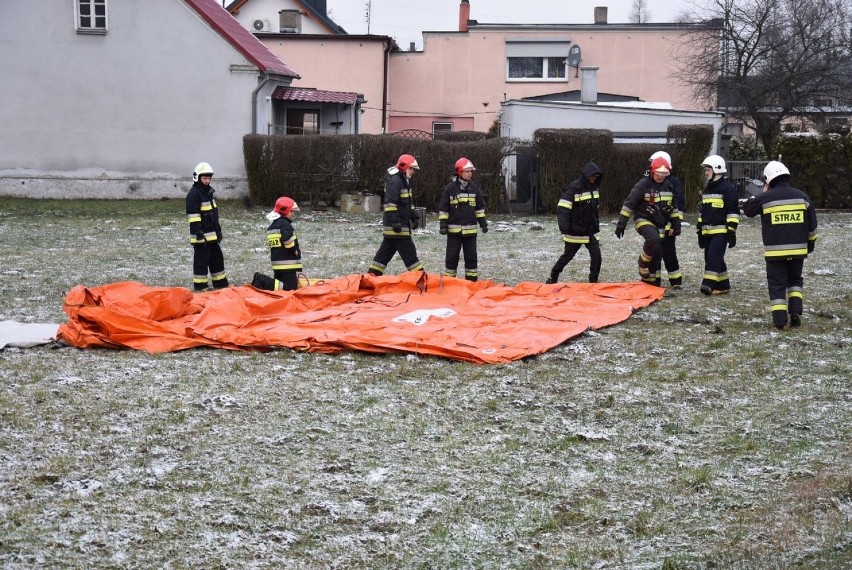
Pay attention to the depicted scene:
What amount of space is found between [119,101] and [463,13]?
25684 millimetres

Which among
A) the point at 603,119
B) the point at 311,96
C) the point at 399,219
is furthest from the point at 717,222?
the point at 311,96

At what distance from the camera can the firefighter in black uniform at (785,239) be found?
10352mm

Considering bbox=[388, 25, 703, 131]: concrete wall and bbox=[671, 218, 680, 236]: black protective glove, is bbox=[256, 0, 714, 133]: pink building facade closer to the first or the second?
bbox=[388, 25, 703, 131]: concrete wall

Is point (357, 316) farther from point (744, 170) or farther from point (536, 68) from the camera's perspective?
point (536, 68)

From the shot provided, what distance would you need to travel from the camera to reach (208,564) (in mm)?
4809

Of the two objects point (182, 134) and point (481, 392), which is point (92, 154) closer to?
point (182, 134)

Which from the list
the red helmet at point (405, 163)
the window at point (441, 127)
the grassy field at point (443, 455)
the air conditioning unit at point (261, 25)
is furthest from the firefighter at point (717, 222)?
the air conditioning unit at point (261, 25)

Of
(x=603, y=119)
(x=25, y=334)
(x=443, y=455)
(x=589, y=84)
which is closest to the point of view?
(x=443, y=455)

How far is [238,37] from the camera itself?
3062 centimetres

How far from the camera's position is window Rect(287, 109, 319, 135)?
3491 cm

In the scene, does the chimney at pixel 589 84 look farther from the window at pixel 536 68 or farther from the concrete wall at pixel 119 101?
the window at pixel 536 68

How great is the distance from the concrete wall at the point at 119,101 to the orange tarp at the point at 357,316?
18.0 metres

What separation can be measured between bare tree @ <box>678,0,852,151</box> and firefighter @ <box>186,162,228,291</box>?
24723mm

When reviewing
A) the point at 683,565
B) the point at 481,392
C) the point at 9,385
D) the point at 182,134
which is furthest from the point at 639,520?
the point at 182,134
